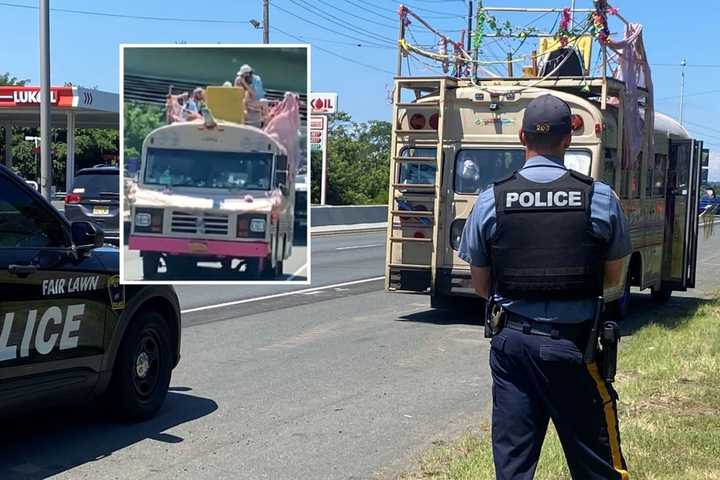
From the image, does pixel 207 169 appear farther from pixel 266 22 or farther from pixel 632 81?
pixel 266 22

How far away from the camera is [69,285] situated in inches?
240

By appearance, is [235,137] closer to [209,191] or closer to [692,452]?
[209,191]

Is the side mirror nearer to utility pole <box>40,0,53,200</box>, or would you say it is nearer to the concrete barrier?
utility pole <box>40,0,53,200</box>

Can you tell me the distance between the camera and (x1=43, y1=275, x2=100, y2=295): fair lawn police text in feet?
19.3

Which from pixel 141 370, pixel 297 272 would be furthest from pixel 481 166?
pixel 297 272

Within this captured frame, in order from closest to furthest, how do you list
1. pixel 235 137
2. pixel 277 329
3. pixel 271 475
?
pixel 235 137, pixel 271 475, pixel 277 329

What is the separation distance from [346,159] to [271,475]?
162ft

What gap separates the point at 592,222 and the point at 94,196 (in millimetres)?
16010

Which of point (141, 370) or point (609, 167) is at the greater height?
point (609, 167)

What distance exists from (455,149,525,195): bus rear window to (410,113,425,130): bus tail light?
632 mm

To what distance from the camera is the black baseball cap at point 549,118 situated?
161 inches

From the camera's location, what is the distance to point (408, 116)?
491 inches

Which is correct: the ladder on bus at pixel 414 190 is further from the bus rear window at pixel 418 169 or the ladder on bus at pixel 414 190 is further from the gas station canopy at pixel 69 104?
the gas station canopy at pixel 69 104

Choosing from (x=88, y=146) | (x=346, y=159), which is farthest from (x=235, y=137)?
(x=88, y=146)
